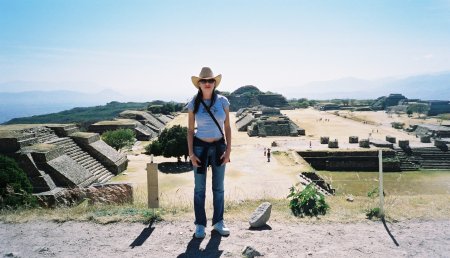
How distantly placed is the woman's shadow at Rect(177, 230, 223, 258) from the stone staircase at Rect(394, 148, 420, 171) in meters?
28.0

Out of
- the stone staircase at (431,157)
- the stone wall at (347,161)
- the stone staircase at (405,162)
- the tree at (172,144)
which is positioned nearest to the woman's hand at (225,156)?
the tree at (172,144)

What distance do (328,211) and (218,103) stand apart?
10.0 feet

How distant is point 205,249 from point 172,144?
18681 millimetres

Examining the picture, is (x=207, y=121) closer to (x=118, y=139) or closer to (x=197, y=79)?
(x=197, y=79)

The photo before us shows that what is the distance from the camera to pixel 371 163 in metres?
29.1

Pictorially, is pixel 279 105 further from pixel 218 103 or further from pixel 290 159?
pixel 218 103

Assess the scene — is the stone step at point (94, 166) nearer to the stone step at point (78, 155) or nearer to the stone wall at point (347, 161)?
the stone step at point (78, 155)

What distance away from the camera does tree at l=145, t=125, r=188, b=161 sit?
75.7 feet

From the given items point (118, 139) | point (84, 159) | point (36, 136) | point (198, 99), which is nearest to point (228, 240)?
point (198, 99)

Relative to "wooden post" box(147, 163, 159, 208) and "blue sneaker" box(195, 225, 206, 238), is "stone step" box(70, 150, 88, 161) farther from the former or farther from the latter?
"blue sneaker" box(195, 225, 206, 238)

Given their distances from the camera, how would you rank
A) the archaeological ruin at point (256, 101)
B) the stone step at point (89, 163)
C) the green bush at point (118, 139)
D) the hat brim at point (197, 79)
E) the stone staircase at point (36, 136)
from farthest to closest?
the archaeological ruin at point (256, 101) < the green bush at point (118, 139) < the stone step at point (89, 163) < the stone staircase at point (36, 136) < the hat brim at point (197, 79)

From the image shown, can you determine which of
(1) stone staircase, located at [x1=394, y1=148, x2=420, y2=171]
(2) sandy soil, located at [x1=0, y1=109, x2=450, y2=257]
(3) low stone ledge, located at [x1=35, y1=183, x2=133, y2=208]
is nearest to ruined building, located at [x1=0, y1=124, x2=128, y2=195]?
(3) low stone ledge, located at [x1=35, y1=183, x2=133, y2=208]

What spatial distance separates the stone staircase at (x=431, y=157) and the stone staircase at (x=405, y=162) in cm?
51

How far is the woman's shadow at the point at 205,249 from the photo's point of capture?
14.6ft
